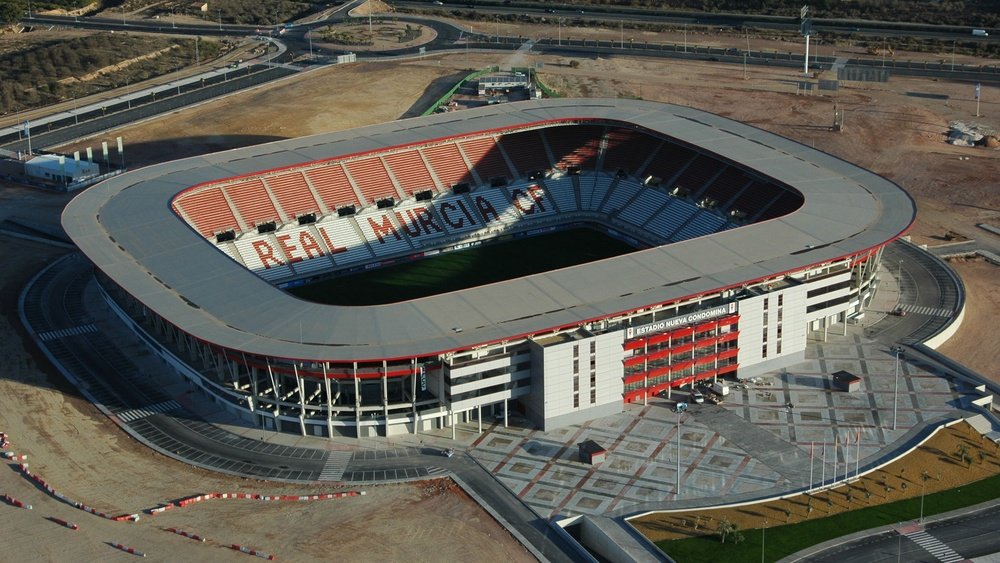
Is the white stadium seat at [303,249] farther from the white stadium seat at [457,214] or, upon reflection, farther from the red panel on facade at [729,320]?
the red panel on facade at [729,320]

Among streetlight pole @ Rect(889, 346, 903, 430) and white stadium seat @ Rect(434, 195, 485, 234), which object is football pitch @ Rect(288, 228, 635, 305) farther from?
streetlight pole @ Rect(889, 346, 903, 430)

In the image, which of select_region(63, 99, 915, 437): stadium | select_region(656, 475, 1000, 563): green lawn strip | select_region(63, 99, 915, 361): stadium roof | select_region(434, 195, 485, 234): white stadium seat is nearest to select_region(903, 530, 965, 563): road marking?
select_region(656, 475, 1000, 563): green lawn strip

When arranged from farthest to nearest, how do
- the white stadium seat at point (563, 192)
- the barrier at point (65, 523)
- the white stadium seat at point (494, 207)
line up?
the white stadium seat at point (563, 192) < the white stadium seat at point (494, 207) < the barrier at point (65, 523)

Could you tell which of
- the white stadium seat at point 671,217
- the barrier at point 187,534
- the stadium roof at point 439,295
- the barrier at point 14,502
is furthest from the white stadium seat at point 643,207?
the barrier at point 14,502

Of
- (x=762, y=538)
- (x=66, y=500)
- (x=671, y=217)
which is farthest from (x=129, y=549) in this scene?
(x=671, y=217)

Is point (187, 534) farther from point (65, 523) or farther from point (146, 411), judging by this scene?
point (146, 411)

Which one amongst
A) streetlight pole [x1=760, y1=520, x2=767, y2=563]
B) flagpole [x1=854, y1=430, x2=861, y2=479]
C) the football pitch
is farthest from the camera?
the football pitch

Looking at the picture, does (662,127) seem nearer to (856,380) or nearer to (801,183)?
(801,183)
